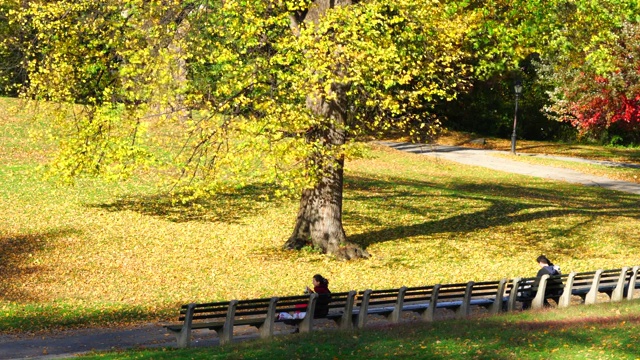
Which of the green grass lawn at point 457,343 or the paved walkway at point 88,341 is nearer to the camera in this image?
the green grass lawn at point 457,343

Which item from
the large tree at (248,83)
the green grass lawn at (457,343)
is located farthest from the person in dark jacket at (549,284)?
the large tree at (248,83)

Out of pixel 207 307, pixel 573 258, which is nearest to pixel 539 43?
pixel 573 258

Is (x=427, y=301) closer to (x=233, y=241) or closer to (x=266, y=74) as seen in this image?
(x=266, y=74)

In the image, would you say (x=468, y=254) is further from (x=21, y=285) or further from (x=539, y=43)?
(x=21, y=285)

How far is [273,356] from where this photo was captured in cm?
1273

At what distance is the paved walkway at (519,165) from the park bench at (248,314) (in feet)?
80.7

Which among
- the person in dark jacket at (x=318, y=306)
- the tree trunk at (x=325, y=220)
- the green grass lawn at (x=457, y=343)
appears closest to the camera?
the green grass lawn at (x=457, y=343)

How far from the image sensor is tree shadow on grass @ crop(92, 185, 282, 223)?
93.5ft

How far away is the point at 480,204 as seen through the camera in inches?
1316

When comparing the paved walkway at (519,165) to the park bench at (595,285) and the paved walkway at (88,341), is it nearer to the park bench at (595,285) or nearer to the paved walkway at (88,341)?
the park bench at (595,285)

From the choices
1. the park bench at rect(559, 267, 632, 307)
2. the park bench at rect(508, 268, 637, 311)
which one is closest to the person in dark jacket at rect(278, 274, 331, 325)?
the park bench at rect(508, 268, 637, 311)

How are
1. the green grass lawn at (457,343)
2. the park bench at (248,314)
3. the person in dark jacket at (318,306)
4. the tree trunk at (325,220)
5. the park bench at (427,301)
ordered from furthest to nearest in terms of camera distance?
1. the tree trunk at (325,220)
2. the park bench at (427,301)
3. the person in dark jacket at (318,306)
4. the park bench at (248,314)
5. the green grass lawn at (457,343)

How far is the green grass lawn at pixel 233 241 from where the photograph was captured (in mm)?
20969

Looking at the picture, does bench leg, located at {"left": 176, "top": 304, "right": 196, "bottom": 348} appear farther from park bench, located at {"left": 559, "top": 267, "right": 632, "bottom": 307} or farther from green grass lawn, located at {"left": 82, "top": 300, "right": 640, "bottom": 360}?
park bench, located at {"left": 559, "top": 267, "right": 632, "bottom": 307}
